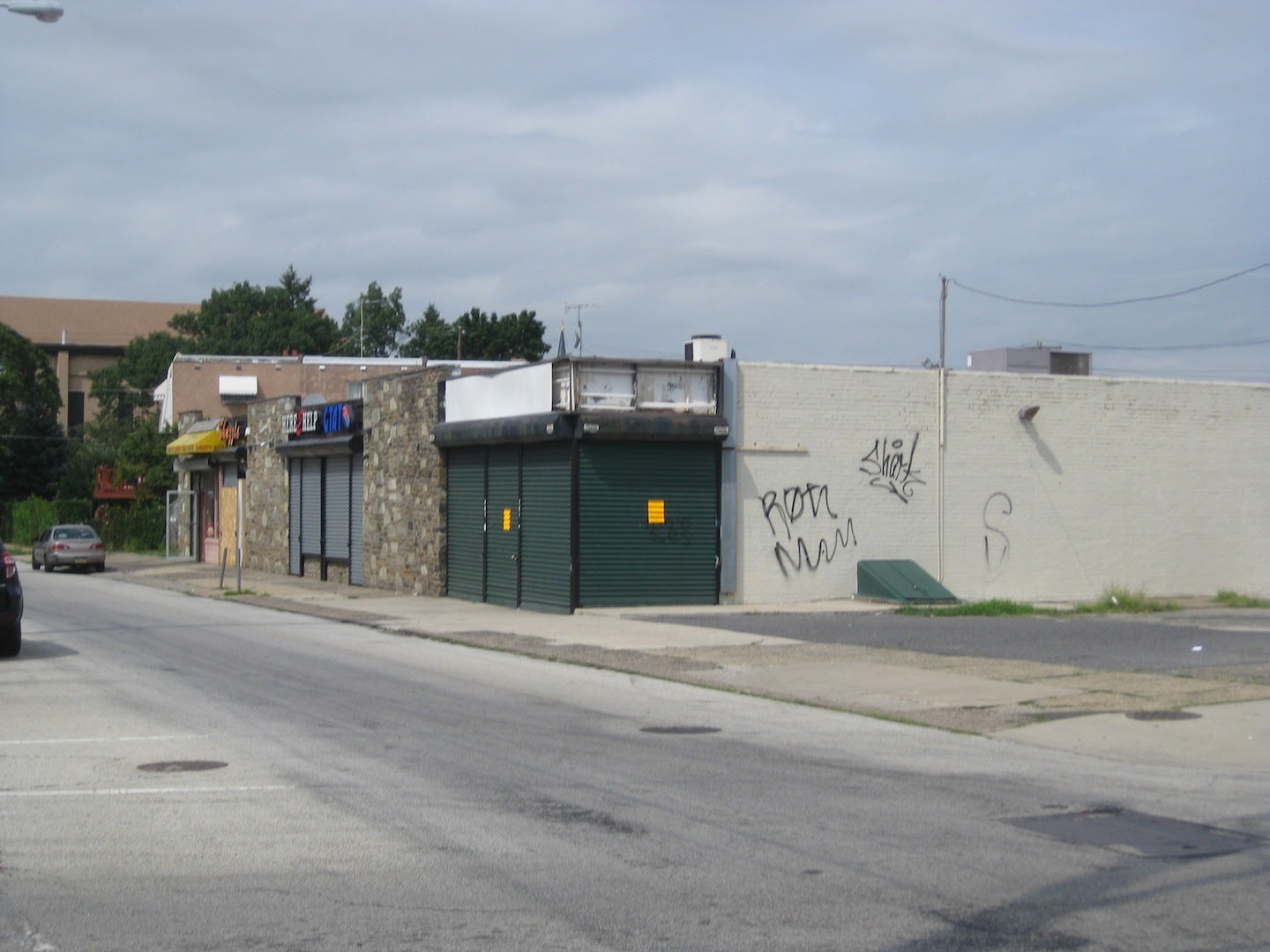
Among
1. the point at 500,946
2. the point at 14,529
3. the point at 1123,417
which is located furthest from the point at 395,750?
the point at 14,529

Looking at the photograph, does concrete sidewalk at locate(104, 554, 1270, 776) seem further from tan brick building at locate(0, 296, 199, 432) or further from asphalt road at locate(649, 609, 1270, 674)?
tan brick building at locate(0, 296, 199, 432)

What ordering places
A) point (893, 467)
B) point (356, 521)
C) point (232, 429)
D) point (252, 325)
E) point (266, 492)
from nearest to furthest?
point (893, 467) < point (356, 521) < point (266, 492) < point (232, 429) < point (252, 325)

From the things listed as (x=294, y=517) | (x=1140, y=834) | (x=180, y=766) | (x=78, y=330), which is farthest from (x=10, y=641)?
(x=78, y=330)

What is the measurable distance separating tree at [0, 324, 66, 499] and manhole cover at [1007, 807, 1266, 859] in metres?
70.4

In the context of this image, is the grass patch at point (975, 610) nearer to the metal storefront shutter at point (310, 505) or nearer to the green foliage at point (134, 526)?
the metal storefront shutter at point (310, 505)

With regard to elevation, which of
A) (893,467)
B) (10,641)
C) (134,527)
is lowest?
(10,641)

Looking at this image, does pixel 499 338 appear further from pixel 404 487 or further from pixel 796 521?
pixel 796 521

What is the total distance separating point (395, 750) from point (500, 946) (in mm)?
5333

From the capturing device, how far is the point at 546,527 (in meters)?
26.2

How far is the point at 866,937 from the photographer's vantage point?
20.7 feet

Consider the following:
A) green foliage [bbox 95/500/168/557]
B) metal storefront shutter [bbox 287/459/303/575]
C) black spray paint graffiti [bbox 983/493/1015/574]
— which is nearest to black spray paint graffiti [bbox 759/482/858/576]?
black spray paint graffiti [bbox 983/493/1015/574]

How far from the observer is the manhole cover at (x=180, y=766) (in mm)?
10462

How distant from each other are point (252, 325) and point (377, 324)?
346 inches

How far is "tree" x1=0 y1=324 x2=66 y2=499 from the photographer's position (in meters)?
70.7
